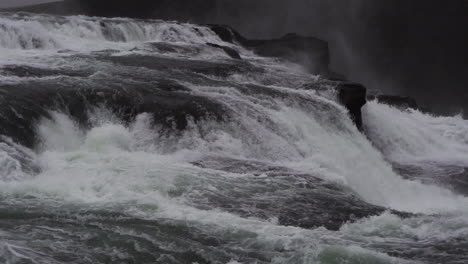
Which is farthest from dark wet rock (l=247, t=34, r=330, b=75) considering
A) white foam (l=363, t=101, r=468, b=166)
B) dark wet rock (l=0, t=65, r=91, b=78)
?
dark wet rock (l=0, t=65, r=91, b=78)

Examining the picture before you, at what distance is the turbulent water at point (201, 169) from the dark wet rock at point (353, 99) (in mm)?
327

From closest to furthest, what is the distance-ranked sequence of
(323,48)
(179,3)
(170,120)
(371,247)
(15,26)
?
(371,247), (170,120), (15,26), (323,48), (179,3)

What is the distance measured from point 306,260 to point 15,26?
52.7 feet

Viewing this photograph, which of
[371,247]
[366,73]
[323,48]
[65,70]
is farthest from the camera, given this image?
[366,73]

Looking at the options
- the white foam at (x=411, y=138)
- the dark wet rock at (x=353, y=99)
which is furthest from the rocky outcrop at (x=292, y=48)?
the dark wet rock at (x=353, y=99)

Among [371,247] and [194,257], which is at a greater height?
[371,247]

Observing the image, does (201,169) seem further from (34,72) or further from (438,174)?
(438,174)

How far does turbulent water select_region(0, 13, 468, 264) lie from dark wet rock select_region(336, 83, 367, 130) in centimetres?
33

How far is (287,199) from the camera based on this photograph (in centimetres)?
896

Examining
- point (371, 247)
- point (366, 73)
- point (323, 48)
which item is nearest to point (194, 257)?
point (371, 247)

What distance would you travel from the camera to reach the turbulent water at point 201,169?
6906mm

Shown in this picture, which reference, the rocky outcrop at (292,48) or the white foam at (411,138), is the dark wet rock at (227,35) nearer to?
the rocky outcrop at (292,48)

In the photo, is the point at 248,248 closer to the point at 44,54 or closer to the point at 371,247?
the point at 371,247

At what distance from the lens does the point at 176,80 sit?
14.9 m
